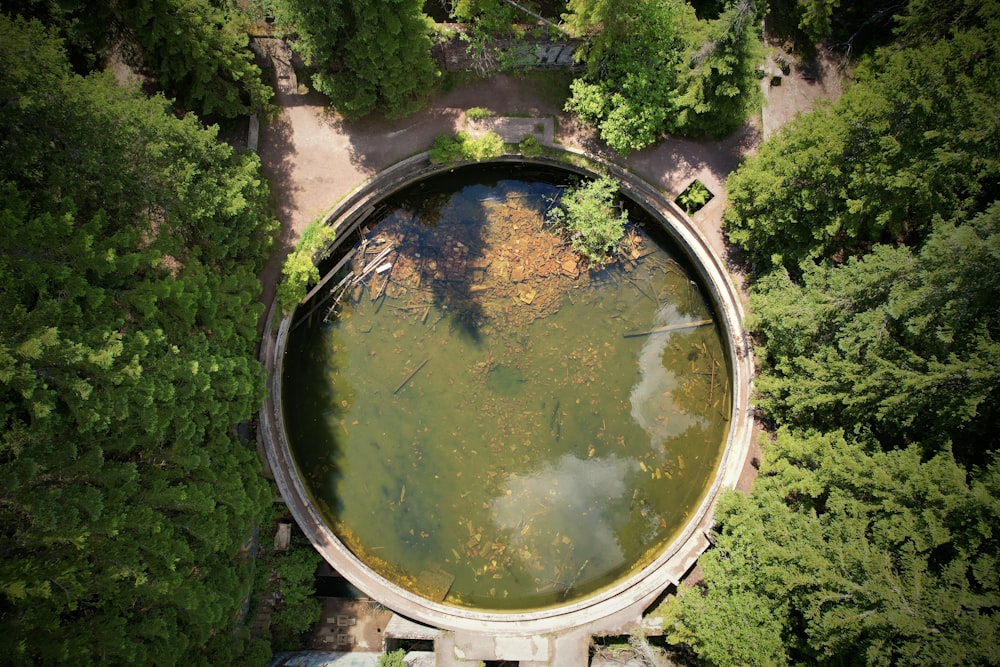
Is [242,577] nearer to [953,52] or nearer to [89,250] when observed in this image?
[89,250]

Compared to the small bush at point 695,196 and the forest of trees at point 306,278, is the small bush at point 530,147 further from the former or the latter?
the small bush at point 695,196

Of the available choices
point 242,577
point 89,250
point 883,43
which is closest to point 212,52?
point 89,250

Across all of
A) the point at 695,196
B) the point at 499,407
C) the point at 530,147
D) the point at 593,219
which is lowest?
the point at 499,407

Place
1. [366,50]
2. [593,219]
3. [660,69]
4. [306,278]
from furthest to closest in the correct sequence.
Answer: [593,219]
[306,278]
[660,69]
[366,50]

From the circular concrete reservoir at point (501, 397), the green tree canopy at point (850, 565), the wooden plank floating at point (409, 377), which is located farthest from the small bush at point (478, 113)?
the green tree canopy at point (850, 565)

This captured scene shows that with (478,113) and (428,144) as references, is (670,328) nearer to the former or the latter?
(478,113)

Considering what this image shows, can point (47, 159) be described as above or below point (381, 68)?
below

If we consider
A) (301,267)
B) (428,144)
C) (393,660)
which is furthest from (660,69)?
(393,660)

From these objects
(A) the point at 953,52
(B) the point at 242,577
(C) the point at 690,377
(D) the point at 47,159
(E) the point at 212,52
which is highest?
(A) the point at 953,52
